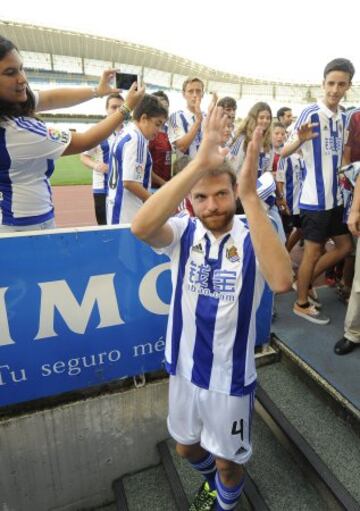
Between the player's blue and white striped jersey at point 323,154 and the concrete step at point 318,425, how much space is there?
4.45ft

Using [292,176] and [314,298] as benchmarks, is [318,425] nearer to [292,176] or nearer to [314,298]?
[314,298]

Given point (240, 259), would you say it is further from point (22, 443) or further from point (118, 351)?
point (22, 443)

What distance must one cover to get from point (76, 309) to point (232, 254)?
1.12 meters

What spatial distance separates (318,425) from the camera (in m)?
2.22

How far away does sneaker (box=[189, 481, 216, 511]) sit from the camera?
201cm

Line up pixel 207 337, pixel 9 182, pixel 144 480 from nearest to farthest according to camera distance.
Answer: pixel 207 337 < pixel 9 182 < pixel 144 480

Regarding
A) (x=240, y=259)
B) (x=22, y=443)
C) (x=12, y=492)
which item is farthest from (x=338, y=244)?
(x=12, y=492)

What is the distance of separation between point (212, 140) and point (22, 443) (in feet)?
7.46

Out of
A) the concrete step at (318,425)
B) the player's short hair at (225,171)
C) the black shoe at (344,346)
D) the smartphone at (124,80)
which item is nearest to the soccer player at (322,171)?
the black shoe at (344,346)

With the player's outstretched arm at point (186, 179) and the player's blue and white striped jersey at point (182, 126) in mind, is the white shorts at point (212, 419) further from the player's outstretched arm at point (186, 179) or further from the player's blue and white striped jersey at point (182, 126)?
the player's blue and white striped jersey at point (182, 126)

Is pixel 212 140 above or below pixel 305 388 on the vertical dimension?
above

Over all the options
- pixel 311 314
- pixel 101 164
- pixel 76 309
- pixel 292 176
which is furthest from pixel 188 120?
pixel 76 309

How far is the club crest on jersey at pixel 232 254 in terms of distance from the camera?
1465 mm

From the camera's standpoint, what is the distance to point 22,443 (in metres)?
2.31
